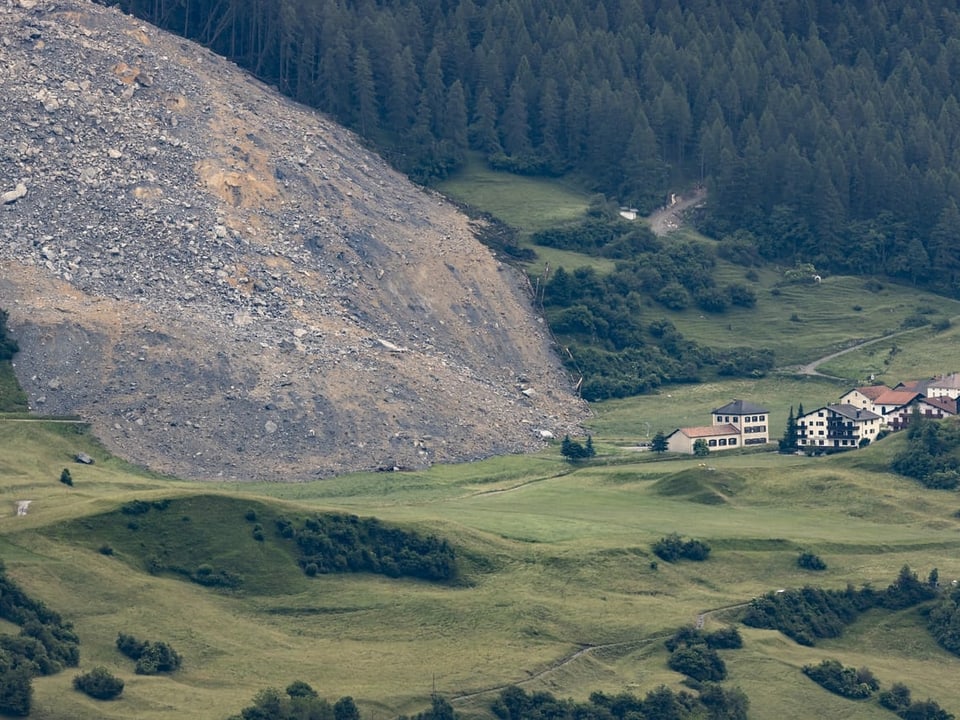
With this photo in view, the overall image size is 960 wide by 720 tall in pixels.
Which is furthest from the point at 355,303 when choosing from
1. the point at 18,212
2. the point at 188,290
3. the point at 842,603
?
the point at 842,603

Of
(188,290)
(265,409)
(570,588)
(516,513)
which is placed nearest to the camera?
(570,588)

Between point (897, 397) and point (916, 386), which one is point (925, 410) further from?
point (916, 386)

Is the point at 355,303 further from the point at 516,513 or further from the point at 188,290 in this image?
the point at 516,513

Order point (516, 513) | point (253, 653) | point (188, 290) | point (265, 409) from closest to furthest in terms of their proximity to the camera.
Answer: point (253, 653)
point (516, 513)
point (265, 409)
point (188, 290)

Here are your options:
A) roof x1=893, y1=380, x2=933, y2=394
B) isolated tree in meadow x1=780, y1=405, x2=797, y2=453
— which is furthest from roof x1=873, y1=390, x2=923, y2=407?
isolated tree in meadow x1=780, y1=405, x2=797, y2=453

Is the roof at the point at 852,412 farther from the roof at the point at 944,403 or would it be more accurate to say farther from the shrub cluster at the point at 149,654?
the shrub cluster at the point at 149,654

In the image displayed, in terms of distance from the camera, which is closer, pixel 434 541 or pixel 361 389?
pixel 434 541

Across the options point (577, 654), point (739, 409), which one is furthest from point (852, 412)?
point (577, 654)
